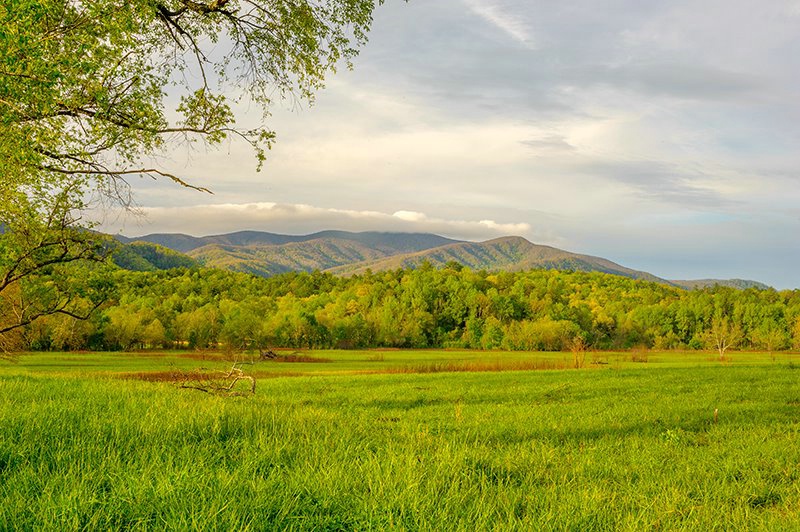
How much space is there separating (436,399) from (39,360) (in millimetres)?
76319

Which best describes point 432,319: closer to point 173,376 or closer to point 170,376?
point 170,376

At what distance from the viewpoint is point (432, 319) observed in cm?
17888

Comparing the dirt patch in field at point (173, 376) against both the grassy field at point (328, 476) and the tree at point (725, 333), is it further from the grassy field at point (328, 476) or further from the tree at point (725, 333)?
the tree at point (725, 333)

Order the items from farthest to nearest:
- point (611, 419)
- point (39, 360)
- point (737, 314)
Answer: point (737, 314), point (39, 360), point (611, 419)

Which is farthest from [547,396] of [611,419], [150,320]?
[150,320]

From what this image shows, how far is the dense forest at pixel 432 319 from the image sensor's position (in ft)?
435

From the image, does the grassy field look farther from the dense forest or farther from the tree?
the tree

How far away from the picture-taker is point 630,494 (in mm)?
6734

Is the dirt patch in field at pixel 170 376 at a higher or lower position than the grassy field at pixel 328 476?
lower

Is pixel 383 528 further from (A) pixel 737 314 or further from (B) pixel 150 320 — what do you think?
(A) pixel 737 314

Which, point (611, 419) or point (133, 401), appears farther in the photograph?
point (611, 419)

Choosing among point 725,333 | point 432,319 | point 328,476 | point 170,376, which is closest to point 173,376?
point 328,476

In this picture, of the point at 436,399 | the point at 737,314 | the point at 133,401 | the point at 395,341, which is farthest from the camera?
the point at 737,314

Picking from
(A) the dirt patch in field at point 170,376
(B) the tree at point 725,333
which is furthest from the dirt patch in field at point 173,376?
(B) the tree at point 725,333
